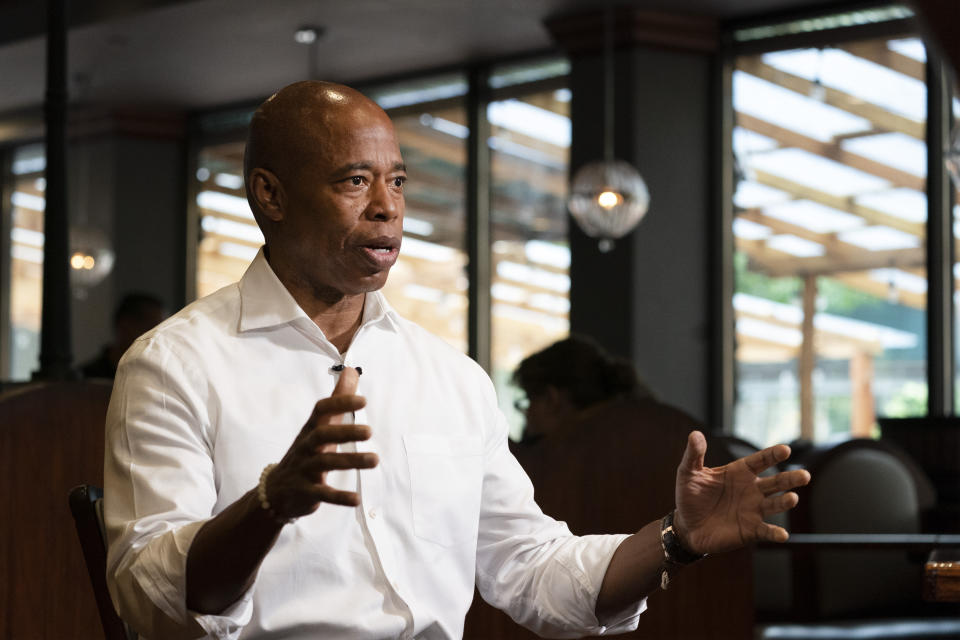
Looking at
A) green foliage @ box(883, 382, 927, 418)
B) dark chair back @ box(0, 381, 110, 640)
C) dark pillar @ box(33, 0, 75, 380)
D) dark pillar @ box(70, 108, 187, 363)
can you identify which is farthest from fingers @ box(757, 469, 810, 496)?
dark pillar @ box(70, 108, 187, 363)

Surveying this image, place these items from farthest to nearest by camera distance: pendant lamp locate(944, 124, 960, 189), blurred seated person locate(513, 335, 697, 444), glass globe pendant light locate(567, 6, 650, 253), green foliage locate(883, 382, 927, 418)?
green foliage locate(883, 382, 927, 418) → glass globe pendant light locate(567, 6, 650, 253) → pendant lamp locate(944, 124, 960, 189) → blurred seated person locate(513, 335, 697, 444)

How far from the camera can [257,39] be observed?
26.4 ft

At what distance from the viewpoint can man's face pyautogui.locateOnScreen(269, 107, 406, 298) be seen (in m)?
1.54

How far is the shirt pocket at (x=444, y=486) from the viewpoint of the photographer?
157 centimetres

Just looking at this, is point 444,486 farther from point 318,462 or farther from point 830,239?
point 830,239

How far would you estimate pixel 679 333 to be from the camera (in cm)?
727

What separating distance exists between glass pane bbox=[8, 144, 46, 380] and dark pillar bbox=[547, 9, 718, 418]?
17.9 ft

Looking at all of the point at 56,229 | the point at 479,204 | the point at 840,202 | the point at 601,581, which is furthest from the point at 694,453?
the point at 479,204

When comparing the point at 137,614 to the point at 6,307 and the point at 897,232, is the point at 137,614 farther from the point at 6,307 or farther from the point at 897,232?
the point at 6,307

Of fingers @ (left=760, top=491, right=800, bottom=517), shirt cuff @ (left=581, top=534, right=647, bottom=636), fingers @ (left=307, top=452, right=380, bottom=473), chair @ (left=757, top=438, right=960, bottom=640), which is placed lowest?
chair @ (left=757, top=438, right=960, bottom=640)

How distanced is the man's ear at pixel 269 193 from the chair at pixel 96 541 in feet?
1.29

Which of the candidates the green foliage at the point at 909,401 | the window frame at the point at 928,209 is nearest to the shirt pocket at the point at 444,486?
the window frame at the point at 928,209

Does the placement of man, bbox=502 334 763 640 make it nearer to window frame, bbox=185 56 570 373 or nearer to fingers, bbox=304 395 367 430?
fingers, bbox=304 395 367 430

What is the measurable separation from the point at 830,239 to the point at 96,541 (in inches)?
237
